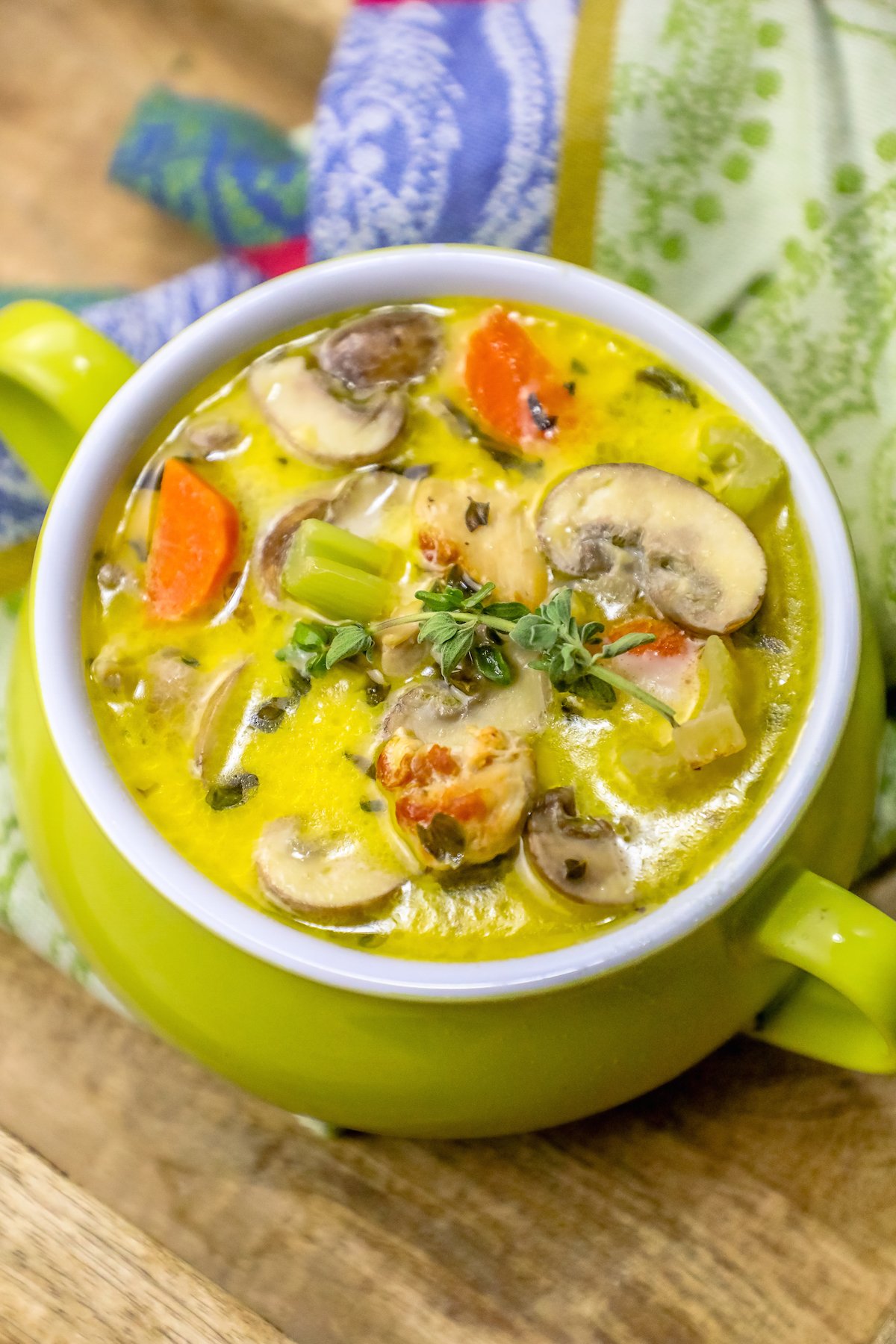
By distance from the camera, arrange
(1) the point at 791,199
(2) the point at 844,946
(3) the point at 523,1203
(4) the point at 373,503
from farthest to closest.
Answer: (1) the point at 791,199
(3) the point at 523,1203
(4) the point at 373,503
(2) the point at 844,946

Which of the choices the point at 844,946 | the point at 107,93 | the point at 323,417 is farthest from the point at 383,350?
the point at 107,93

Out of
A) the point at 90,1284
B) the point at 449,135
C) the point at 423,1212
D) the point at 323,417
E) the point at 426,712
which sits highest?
the point at 449,135

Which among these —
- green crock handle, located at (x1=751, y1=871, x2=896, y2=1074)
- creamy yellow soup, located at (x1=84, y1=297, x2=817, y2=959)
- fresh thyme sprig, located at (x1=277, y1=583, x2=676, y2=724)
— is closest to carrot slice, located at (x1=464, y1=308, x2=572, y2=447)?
creamy yellow soup, located at (x1=84, y1=297, x2=817, y2=959)

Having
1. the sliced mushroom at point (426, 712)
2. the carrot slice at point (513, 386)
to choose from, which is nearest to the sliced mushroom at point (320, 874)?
the sliced mushroom at point (426, 712)

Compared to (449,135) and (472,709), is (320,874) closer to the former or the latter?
(472,709)

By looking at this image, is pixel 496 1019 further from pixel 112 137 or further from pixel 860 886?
pixel 112 137

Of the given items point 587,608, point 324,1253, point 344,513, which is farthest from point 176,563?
point 324,1253

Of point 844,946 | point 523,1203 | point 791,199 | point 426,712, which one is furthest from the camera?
point 791,199

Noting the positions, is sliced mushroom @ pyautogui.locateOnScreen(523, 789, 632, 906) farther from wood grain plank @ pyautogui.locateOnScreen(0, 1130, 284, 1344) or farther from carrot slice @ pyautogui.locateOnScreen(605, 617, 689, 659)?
wood grain plank @ pyautogui.locateOnScreen(0, 1130, 284, 1344)
